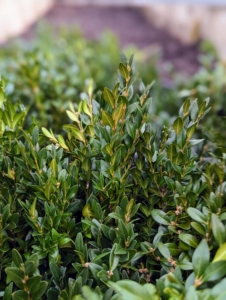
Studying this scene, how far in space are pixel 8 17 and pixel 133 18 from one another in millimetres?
1600

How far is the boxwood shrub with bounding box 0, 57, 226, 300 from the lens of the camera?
74 centimetres

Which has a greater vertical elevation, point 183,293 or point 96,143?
point 96,143

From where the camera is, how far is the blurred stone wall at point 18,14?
4.18 meters

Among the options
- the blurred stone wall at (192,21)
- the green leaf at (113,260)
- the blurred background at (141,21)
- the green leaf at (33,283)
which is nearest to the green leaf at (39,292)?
the green leaf at (33,283)

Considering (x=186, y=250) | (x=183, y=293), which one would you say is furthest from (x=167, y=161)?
(x=183, y=293)

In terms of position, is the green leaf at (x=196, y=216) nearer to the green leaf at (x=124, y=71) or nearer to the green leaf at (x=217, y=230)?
the green leaf at (x=217, y=230)

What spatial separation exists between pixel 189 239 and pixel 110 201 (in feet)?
0.62

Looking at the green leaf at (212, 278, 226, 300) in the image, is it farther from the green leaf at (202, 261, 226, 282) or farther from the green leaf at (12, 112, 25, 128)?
the green leaf at (12, 112, 25, 128)

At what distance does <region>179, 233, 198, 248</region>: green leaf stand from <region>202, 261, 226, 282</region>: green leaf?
5.3 inches

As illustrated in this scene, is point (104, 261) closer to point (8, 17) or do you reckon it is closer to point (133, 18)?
point (8, 17)

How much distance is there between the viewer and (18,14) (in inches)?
176

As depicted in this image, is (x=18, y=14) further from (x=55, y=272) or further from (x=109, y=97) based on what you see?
(x=55, y=272)

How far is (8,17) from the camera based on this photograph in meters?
4.27

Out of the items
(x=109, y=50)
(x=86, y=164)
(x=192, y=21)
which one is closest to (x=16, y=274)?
(x=86, y=164)
